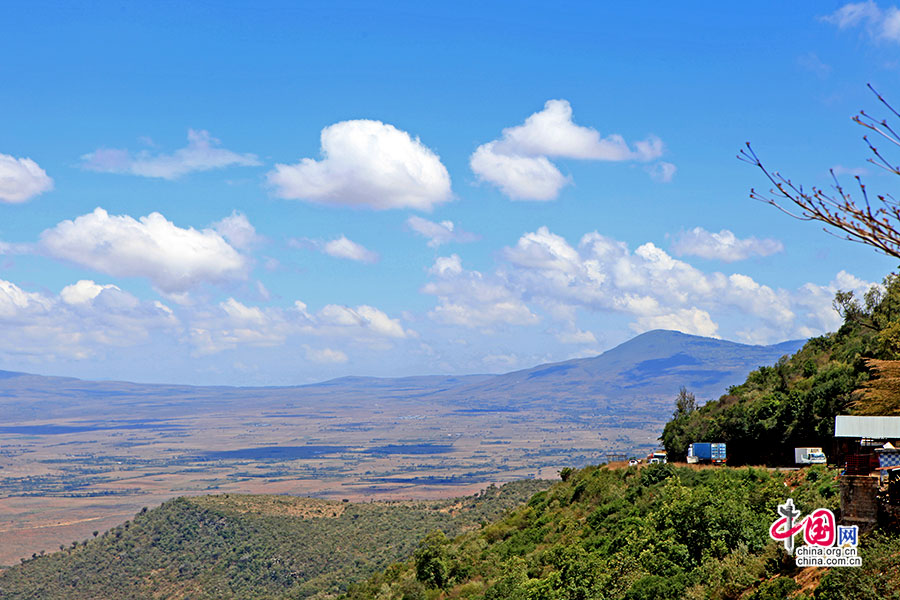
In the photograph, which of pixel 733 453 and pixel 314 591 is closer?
pixel 733 453

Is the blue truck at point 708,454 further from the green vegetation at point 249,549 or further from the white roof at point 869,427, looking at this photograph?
the green vegetation at point 249,549

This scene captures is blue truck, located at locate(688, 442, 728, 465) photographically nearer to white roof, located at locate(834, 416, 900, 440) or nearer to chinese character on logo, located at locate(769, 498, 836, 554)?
chinese character on logo, located at locate(769, 498, 836, 554)

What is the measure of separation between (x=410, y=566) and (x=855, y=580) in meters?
42.3

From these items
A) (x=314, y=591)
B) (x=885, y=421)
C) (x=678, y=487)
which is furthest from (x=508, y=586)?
(x=314, y=591)

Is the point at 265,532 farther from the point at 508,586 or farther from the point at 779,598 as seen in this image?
the point at 779,598

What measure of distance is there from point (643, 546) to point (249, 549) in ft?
275

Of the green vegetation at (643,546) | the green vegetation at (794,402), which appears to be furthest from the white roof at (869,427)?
the green vegetation at (794,402)

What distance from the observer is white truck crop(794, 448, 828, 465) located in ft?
112

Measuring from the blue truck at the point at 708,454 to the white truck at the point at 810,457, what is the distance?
571 cm

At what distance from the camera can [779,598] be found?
746 inches

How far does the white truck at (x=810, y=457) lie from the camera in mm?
34094

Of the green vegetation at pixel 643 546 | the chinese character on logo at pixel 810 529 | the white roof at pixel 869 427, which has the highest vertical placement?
the white roof at pixel 869 427

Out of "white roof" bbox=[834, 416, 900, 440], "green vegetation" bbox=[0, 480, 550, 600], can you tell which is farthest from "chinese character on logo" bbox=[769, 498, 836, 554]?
"green vegetation" bbox=[0, 480, 550, 600]

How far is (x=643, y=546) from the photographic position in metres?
28.7
